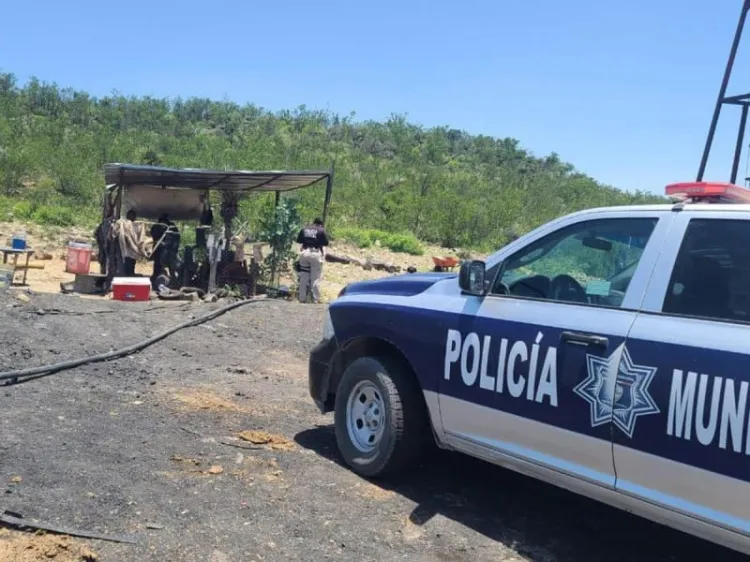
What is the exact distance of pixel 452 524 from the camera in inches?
170

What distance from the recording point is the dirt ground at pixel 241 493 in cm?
392

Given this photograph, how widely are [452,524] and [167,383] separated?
11.9ft

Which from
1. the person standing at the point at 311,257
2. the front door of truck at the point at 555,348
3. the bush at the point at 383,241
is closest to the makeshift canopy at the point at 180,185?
the person standing at the point at 311,257

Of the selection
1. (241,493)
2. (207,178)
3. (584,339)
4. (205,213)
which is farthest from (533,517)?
(205,213)

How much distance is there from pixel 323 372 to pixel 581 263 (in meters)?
2.10

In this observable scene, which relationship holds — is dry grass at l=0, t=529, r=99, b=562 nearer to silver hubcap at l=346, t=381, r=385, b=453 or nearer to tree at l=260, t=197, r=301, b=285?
silver hubcap at l=346, t=381, r=385, b=453

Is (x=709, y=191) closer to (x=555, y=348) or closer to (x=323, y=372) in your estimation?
(x=555, y=348)

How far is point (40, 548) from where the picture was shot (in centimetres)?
366

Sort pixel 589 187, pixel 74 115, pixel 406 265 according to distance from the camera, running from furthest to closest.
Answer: pixel 589 187
pixel 74 115
pixel 406 265

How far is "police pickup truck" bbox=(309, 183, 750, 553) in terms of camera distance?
10.7 ft

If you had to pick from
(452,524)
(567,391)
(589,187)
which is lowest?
(452,524)

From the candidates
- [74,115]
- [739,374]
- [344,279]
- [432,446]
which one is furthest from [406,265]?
[74,115]

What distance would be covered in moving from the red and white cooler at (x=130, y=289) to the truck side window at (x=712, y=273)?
10098 millimetres

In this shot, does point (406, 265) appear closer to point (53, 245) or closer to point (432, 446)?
point (53, 245)
